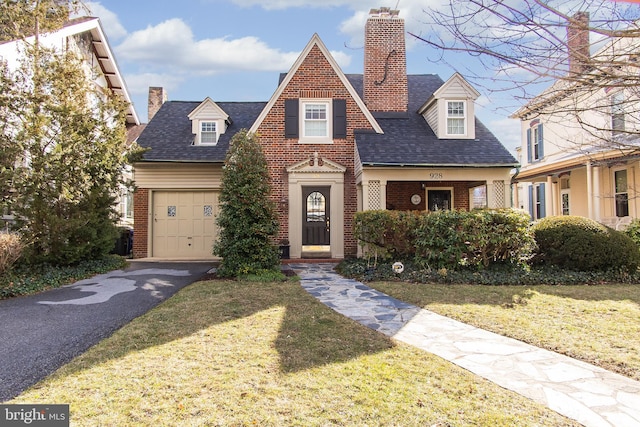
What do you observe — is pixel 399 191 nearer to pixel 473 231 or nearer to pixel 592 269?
pixel 473 231

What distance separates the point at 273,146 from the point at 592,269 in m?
9.11

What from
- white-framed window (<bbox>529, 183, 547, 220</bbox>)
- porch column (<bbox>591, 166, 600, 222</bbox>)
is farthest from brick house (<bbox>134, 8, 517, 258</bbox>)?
white-framed window (<bbox>529, 183, 547, 220</bbox>)

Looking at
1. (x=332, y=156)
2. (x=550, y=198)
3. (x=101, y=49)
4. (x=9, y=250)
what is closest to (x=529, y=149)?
(x=550, y=198)

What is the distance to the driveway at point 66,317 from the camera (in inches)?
146

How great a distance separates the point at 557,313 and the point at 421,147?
6.96 meters

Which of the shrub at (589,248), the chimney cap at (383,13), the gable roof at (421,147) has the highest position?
the chimney cap at (383,13)

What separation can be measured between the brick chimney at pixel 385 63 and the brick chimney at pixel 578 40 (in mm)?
10370

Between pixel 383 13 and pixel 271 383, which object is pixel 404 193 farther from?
pixel 271 383

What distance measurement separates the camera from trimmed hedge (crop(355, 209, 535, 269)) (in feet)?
28.0

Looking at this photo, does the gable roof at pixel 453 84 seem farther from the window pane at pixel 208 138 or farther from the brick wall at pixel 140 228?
the brick wall at pixel 140 228

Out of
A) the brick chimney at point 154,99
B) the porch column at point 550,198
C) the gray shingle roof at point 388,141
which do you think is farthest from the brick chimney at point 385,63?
the brick chimney at point 154,99

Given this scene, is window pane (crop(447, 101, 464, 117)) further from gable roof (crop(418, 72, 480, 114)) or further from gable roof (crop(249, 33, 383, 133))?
gable roof (crop(249, 33, 383, 133))

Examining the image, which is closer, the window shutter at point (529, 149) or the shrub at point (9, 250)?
the shrub at point (9, 250)

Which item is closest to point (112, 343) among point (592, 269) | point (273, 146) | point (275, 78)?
point (273, 146)
